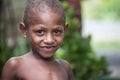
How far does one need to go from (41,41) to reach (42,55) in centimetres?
12

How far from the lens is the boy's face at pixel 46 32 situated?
2.95 meters

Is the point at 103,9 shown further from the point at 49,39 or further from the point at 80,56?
the point at 49,39

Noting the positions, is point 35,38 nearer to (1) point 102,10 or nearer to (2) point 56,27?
(2) point 56,27

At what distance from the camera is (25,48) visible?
20.3 ft

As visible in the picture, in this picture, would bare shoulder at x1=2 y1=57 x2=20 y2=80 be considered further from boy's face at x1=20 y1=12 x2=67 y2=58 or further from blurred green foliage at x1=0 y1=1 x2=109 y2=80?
blurred green foliage at x1=0 y1=1 x2=109 y2=80

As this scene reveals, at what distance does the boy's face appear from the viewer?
295cm

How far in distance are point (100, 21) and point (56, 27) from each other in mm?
15716

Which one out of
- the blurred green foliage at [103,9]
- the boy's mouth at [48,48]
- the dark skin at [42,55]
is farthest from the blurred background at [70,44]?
the blurred green foliage at [103,9]

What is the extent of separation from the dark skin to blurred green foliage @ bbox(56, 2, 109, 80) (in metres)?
3.14

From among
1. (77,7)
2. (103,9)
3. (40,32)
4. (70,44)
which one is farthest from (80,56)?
(103,9)

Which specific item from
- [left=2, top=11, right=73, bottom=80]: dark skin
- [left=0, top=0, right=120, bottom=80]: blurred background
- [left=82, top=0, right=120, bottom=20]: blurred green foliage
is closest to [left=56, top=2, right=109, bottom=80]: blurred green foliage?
[left=0, top=0, right=120, bottom=80]: blurred background

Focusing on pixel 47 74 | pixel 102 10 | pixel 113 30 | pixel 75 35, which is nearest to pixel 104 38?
pixel 113 30

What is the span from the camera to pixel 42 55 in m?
3.06

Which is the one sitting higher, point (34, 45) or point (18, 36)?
point (34, 45)
